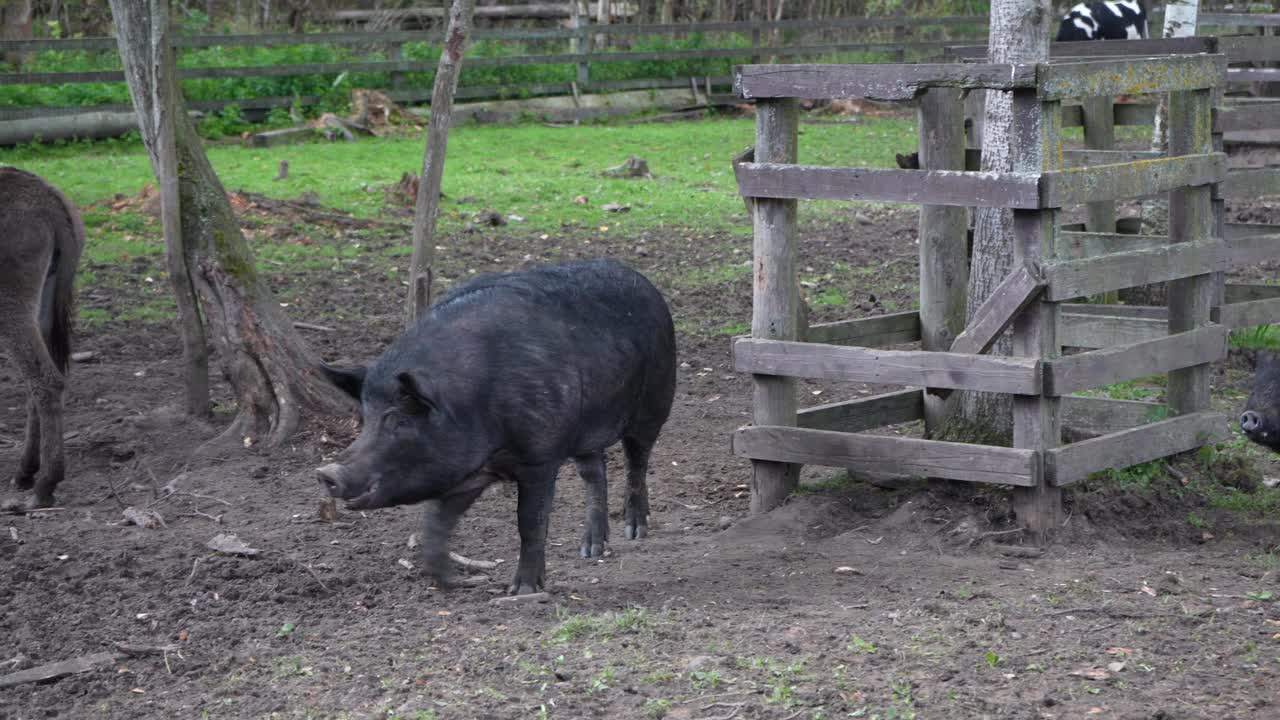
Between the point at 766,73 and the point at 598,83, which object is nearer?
the point at 766,73

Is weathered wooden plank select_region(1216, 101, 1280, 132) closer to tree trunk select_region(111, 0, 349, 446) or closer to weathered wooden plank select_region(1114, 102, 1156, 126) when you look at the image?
weathered wooden plank select_region(1114, 102, 1156, 126)

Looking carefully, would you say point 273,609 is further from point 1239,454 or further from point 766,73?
point 1239,454

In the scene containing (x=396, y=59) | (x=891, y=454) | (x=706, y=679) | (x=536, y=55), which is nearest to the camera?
(x=706, y=679)

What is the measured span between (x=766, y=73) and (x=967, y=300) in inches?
63.3

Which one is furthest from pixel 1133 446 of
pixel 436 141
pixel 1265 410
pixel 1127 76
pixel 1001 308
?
pixel 436 141

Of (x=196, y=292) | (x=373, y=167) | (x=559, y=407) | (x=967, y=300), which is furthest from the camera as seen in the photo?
(x=373, y=167)

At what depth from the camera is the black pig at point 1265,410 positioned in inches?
247

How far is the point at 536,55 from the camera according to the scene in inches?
947

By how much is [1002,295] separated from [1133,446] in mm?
1120

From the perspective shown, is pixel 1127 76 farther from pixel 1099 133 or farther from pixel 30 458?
pixel 30 458

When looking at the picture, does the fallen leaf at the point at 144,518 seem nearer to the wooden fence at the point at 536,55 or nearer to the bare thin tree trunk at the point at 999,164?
the bare thin tree trunk at the point at 999,164

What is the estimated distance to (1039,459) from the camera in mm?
5910

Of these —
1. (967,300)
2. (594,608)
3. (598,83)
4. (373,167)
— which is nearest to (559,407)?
(594,608)

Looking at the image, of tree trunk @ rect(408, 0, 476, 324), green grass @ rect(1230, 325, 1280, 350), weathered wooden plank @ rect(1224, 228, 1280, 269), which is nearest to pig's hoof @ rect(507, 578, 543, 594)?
tree trunk @ rect(408, 0, 476, 324)
